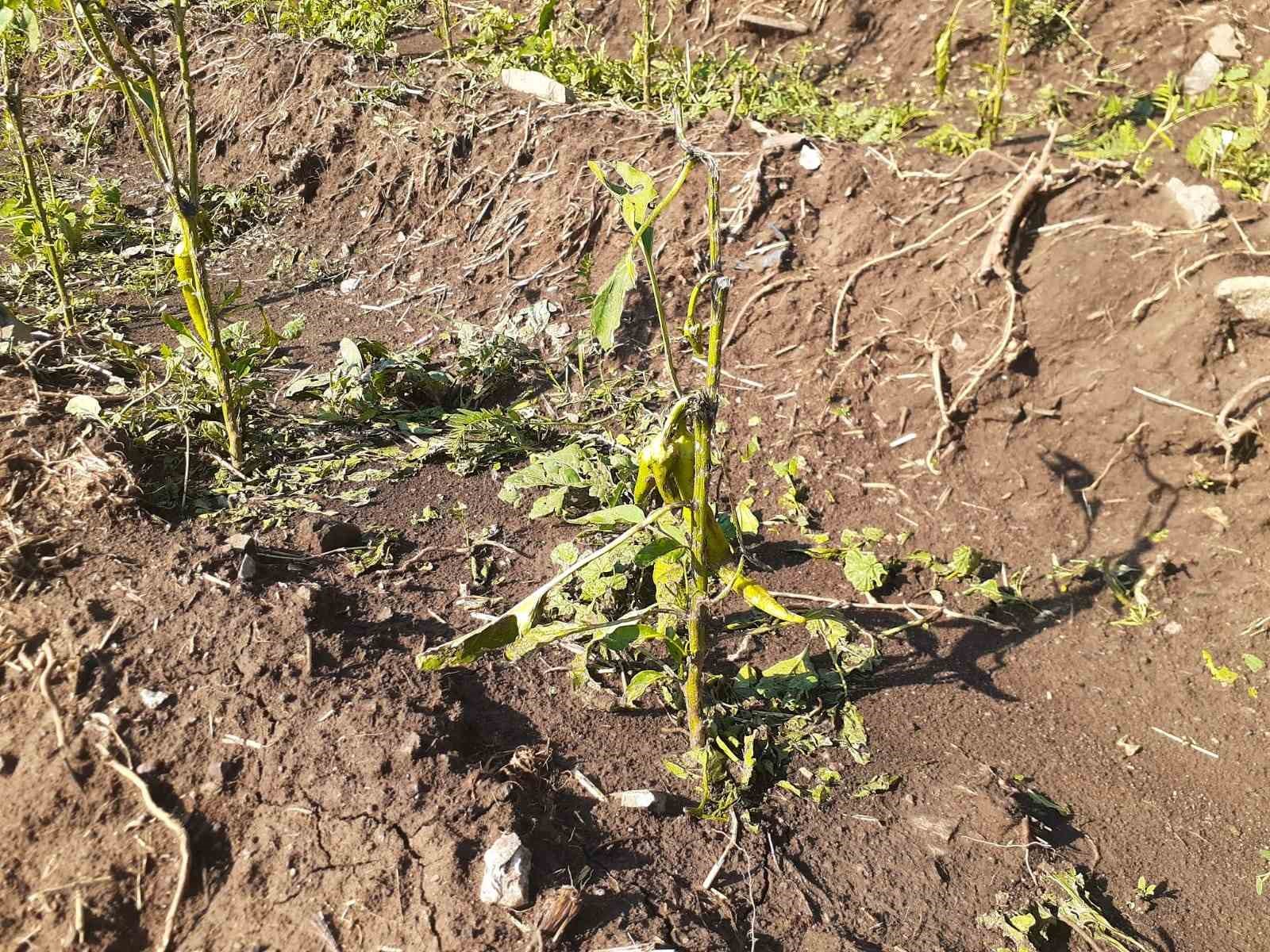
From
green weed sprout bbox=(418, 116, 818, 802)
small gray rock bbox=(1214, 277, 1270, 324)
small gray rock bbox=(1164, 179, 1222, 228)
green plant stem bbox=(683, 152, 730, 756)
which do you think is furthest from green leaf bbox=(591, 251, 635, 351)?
small gray rock bbox=(1164, 179, 1222, 228)

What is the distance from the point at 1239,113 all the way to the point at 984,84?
43.8 inches

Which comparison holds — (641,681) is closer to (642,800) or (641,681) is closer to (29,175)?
(642,800)

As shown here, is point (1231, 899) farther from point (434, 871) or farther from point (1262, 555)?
point (434, 871)

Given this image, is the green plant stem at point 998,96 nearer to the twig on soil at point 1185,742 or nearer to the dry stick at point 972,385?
the dry stick at point 972,385

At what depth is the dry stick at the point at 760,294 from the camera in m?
3.64

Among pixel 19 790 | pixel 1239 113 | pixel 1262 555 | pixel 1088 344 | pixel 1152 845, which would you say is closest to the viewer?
pixel 19 790

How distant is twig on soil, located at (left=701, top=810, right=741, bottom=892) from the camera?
76.3 inches

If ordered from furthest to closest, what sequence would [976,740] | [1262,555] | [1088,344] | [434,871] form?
A: [1088,344] < [1262,555] < [976,740] < [434,871]

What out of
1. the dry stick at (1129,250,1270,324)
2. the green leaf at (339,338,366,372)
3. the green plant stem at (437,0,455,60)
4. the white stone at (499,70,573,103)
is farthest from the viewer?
the green plant stem at (437,0,455,60)

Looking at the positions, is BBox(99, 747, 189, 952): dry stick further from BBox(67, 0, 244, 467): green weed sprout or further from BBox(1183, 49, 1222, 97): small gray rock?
BBox(1183, 49, 1222, 97): small gray rock

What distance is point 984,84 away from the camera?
4.21 meters

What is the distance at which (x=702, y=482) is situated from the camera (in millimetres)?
1766

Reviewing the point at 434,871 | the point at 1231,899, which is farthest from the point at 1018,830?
the point at 434,871

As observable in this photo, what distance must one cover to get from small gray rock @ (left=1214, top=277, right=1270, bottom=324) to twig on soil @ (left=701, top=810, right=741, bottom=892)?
2300mm
